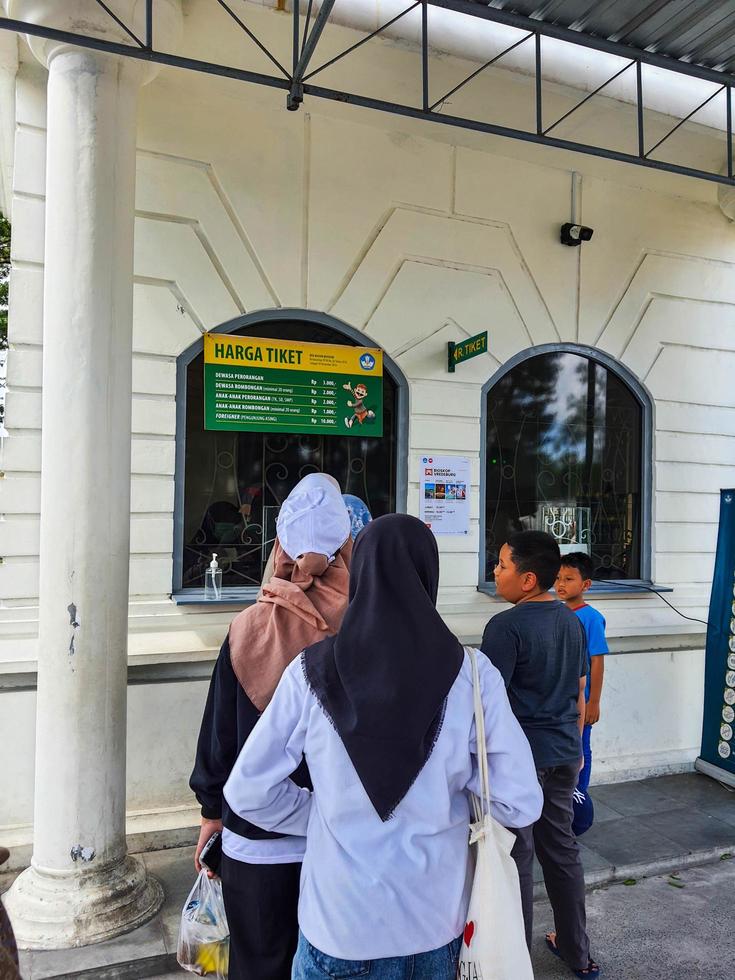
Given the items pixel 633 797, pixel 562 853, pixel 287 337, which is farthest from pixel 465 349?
pixel 633 797

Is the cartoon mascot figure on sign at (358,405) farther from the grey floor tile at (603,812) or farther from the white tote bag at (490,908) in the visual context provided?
the white tote bag at (490,908)

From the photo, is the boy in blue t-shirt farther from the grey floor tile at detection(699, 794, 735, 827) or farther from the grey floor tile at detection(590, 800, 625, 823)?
the grey floor tile at detection(699, 794, 735, 827)

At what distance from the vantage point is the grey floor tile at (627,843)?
452 centimetres

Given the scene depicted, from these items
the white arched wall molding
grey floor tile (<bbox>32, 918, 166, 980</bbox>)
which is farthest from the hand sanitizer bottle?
grey floor tile (<bbox>32, 918, 166, 980</bbox>)

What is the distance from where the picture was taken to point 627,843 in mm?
4703

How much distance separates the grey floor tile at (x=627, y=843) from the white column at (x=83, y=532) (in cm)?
258

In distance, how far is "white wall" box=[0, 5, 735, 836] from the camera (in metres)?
4.39

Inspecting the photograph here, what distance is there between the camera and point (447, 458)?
18.1ft

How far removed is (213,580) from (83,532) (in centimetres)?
137

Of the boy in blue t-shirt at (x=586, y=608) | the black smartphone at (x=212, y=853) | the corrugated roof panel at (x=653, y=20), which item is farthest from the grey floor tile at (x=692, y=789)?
the corrugated roof panel at (x=653, y=20)

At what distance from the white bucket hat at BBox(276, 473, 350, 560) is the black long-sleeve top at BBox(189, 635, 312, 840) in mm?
382

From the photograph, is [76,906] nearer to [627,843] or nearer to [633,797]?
[627,843]

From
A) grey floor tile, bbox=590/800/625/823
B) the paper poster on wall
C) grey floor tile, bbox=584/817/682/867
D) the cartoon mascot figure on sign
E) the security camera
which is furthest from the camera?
the security camera

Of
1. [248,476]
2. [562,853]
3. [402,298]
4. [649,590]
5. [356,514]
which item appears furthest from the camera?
[649,590]
